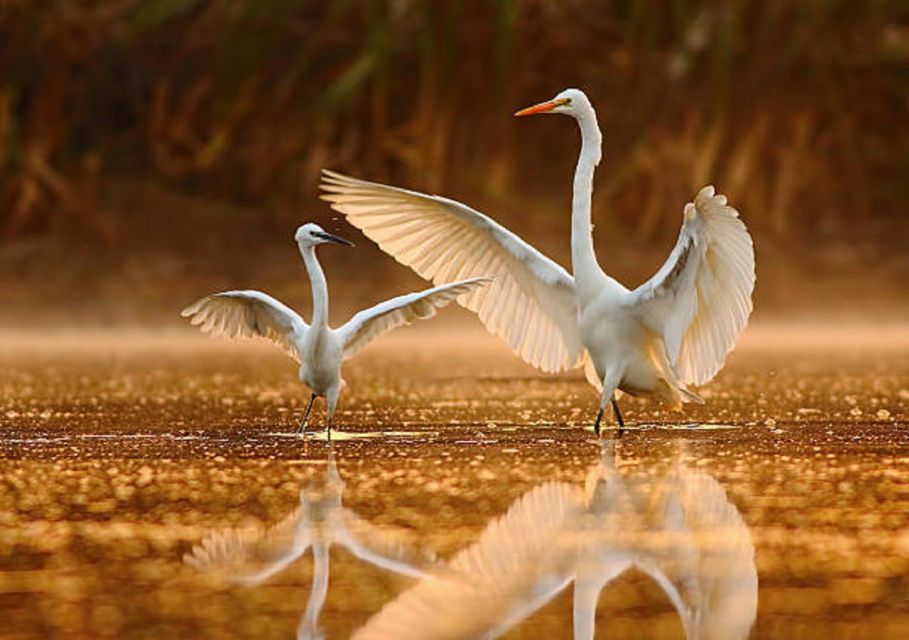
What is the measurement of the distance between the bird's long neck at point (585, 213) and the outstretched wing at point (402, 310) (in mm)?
383

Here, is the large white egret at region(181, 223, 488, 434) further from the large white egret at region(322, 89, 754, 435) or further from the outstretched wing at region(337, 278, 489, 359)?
the large white egret at region(322, 89, 754, 435)

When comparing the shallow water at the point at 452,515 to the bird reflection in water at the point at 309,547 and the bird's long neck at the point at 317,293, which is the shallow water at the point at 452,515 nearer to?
the bird reflection in water at the point at 309,547

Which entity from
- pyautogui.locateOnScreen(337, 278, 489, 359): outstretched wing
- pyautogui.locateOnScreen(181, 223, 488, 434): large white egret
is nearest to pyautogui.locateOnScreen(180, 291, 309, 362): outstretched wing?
pyautogui.locateOnScreen(181, 223, 488, 434): large white egret

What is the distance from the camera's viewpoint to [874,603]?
4266 millimetres

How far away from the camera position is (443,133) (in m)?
16.5

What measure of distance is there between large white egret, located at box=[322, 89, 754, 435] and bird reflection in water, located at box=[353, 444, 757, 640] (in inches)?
72.2

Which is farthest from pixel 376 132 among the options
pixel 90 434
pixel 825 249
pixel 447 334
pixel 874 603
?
pixel 874 603

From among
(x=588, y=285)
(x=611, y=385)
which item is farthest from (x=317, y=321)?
Result: (x=611, y=385)

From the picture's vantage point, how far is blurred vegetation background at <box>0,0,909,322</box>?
16016 mm

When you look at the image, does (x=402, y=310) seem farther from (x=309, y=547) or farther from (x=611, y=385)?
(x=309, y=547)

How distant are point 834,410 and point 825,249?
7.70 m

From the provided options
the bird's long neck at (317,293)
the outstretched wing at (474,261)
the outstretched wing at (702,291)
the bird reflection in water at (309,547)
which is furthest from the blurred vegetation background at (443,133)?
the bird reflection in water at (309,547)

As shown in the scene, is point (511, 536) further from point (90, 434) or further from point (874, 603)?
point (90, 434)

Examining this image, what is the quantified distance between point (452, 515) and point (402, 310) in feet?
10.3
